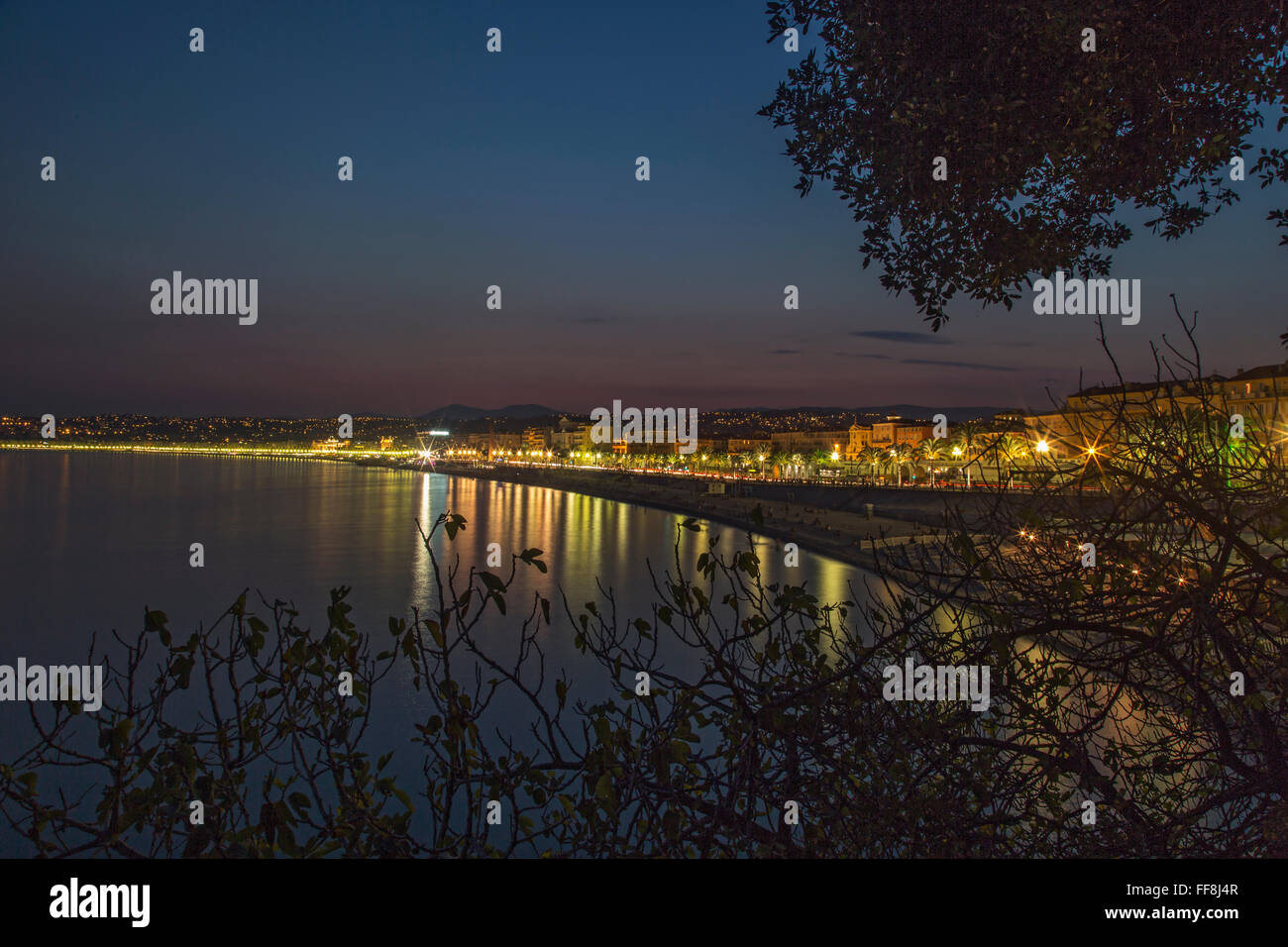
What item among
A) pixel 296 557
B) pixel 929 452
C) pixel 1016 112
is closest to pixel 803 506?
pixel 929 452

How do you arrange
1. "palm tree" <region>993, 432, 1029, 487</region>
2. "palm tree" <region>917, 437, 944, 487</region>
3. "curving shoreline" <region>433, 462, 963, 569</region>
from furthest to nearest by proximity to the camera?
1. "palm tree" <region>917, 437, 944, 487</region>
2. "curving shoreline" <region>433, 462, 963, 569</region>
3. "palm tree" <region>993, 432, 1029, 487</region>

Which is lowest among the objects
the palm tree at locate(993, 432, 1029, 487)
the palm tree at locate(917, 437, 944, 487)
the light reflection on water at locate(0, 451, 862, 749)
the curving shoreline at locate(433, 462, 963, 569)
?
the light reflection on water at locate(0, 451, 862, 749)

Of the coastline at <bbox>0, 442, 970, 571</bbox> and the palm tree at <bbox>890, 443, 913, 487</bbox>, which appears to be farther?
the palm tree at <bbox>890, 443, 913, 487</bbox>

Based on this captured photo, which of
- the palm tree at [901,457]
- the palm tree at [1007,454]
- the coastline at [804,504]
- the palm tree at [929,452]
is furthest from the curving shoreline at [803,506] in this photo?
the palm tree at [1007,454]

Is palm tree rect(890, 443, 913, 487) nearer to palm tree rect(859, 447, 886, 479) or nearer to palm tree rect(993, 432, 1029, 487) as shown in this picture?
palm tree rect(859, 447, 886, 479)

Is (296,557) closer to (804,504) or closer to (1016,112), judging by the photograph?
(804,504)

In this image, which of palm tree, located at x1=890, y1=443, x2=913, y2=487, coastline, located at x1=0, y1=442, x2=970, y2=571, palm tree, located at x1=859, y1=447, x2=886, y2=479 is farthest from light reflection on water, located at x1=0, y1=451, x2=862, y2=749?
palm tree, located at x1=859, y1=447, x2=886, y2=479

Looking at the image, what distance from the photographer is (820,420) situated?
14488 cm

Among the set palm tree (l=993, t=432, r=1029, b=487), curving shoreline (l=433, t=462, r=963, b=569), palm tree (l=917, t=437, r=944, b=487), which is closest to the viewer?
palm tree (l=993, t=432, r=1029, b=487)

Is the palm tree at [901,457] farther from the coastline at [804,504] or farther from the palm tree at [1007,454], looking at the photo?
the palm tree at [1007,454]

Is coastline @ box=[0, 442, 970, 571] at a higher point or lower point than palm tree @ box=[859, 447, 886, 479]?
lower

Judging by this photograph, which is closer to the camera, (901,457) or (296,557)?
(296,557)
